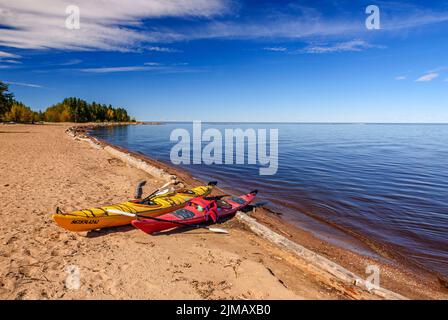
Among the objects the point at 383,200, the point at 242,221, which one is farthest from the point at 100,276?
the point at 383,200

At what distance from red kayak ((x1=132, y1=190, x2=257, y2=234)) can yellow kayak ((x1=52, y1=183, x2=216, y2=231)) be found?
683mm

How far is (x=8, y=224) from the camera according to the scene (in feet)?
30.1

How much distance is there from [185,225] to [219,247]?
6.75 ft

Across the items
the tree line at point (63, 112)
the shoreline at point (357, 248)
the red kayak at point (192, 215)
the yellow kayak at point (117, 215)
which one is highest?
the tree line at point (63, 112)

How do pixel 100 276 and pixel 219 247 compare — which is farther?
pixel 219 247

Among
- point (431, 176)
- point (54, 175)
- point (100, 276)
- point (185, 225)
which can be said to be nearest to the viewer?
point (100, 276)

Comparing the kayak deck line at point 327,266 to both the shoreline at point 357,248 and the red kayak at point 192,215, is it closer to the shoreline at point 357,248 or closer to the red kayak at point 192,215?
the shoreline at point 357,248

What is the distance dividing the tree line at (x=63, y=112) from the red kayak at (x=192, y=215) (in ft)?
251

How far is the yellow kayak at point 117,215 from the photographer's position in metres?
8.78
